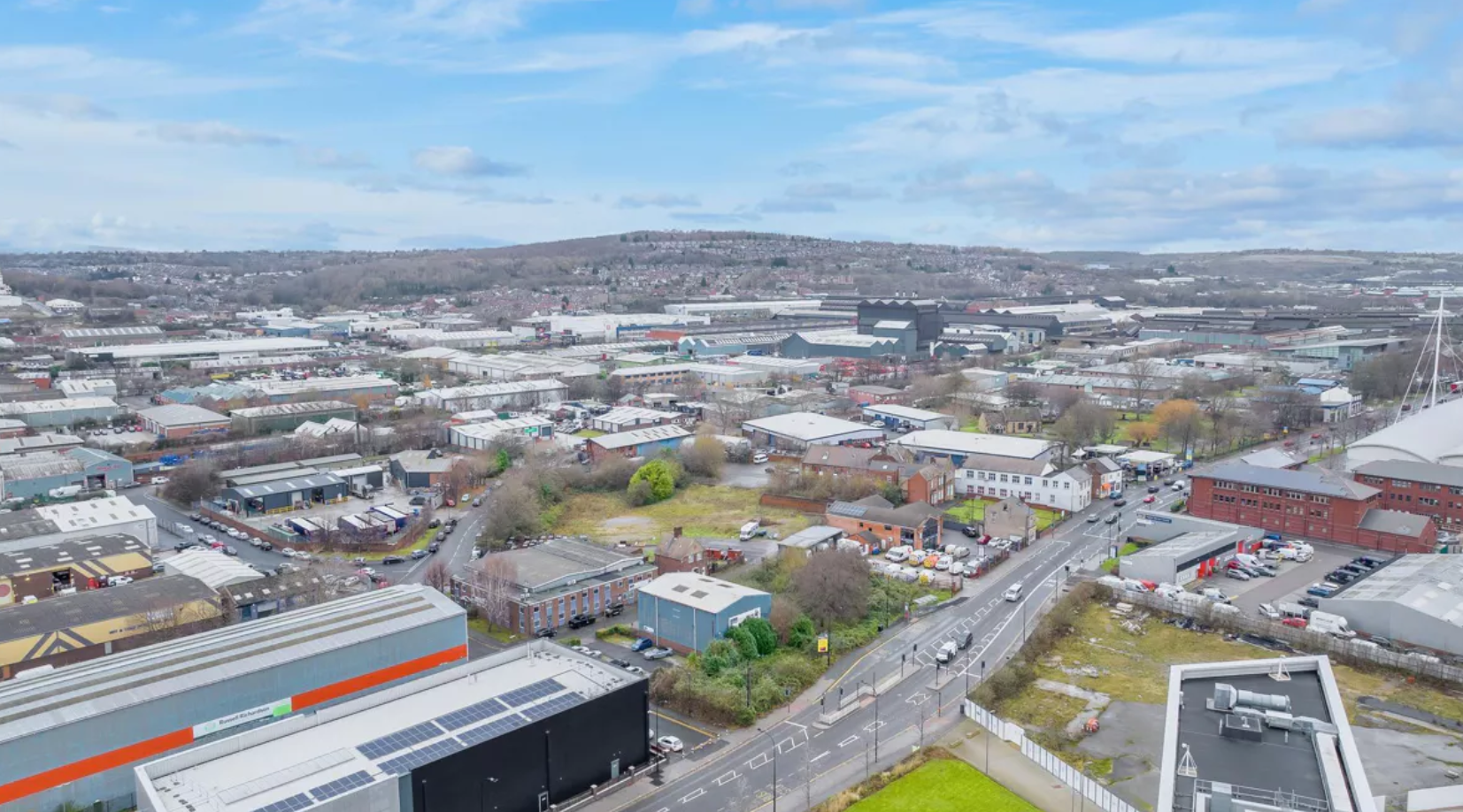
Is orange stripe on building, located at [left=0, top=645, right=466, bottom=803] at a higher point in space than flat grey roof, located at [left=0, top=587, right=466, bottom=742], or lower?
lower

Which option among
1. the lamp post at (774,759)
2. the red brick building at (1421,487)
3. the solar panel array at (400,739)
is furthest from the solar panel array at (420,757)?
the red brick building at (1421,487)

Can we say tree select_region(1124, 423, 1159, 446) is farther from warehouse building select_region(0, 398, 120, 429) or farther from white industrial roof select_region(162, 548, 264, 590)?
warehouse building select_region(0, 398, 120, 429)

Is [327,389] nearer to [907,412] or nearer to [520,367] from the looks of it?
[520,367]

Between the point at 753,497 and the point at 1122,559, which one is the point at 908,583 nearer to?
the point at 1122,559

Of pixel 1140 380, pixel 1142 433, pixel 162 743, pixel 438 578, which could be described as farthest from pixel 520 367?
pixel 162 743

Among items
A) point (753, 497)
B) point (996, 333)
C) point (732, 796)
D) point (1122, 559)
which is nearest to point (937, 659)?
point (732, 796)

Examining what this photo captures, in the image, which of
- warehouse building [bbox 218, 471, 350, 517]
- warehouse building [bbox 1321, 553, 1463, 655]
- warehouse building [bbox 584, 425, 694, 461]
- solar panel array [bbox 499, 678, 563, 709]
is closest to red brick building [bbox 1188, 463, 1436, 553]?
warehouse building [bbox 1321, 553, 1463, 655]
